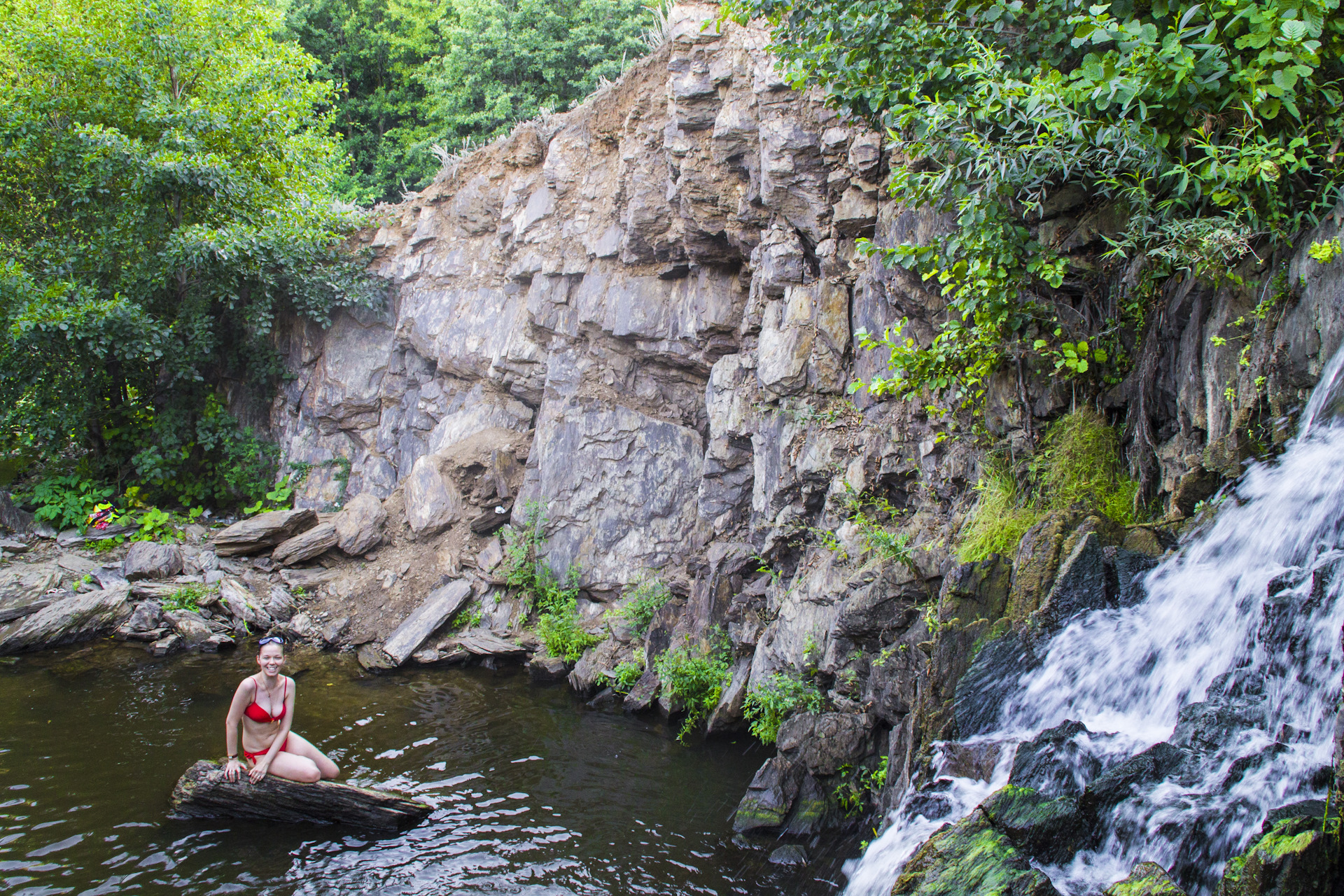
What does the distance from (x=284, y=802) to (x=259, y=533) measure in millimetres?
8833

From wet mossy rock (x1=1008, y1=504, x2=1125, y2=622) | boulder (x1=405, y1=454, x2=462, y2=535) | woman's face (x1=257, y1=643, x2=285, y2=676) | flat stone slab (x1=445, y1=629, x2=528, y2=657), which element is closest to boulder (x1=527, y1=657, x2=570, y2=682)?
flat stone slab (x1=445, y1=629, x2=528, y2=657)

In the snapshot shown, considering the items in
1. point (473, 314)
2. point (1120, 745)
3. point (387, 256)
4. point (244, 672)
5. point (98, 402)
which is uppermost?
point (387, 256)

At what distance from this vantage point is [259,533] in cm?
1399

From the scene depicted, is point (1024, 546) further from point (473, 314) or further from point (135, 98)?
point (135, 98)


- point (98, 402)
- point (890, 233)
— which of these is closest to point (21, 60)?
point (98, 402)

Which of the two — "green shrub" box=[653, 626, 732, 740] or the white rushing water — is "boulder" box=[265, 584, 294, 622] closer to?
"green shrub" box=[653, 626, 732, 740]

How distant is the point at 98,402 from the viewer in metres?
16.0

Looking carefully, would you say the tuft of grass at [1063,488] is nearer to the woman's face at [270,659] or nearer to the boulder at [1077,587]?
the boulder at [1077,587]

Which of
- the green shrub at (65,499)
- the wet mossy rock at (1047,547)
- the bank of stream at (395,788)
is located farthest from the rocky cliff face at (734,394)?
the green shrub at (65,499)

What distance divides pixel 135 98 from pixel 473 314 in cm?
786

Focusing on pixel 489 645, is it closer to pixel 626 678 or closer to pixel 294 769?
pixel 626 678

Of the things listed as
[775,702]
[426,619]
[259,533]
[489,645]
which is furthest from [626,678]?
[259,533]

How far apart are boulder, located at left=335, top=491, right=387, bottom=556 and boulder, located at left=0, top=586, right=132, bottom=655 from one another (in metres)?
3.31

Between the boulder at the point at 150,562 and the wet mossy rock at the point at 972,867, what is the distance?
520 inches
